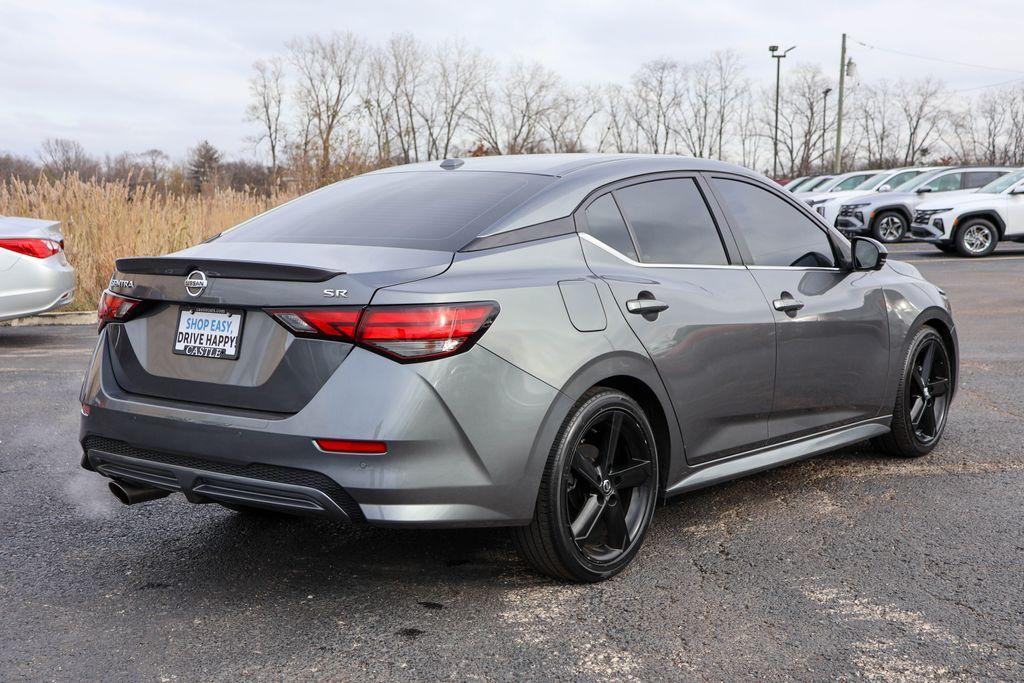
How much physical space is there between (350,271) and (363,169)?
80.6ft

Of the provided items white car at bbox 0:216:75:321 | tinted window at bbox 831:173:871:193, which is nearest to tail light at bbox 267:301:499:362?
white car at bbox 0:216:75:321

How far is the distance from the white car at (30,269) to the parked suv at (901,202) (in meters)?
19.9

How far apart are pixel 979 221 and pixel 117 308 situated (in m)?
21.2

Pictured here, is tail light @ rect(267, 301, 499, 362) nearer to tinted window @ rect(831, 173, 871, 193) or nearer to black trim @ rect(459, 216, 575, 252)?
black trim @ rect(459, 216, 575, 252)

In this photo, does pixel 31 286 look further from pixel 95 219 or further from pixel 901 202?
pixel 901 202

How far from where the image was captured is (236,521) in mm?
4691

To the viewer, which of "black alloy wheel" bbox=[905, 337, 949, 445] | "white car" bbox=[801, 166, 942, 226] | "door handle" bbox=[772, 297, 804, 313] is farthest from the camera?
"white car" bbox=[801, 166, 942, 226]

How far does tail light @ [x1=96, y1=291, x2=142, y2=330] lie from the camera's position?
3760 millimetres

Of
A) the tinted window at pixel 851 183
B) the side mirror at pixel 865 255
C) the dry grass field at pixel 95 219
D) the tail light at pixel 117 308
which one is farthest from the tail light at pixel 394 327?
the tinted window at pixel 851 183

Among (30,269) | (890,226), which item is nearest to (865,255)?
(30,269)

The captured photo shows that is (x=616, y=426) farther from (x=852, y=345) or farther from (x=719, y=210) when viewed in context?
(x=852, y=345)

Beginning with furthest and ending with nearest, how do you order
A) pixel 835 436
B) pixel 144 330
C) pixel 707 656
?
pixel 835 436
pixel 144 330
pixel 707 656

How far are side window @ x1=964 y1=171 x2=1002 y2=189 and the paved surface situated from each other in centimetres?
2115

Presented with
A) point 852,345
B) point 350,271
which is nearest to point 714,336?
point 852,345
